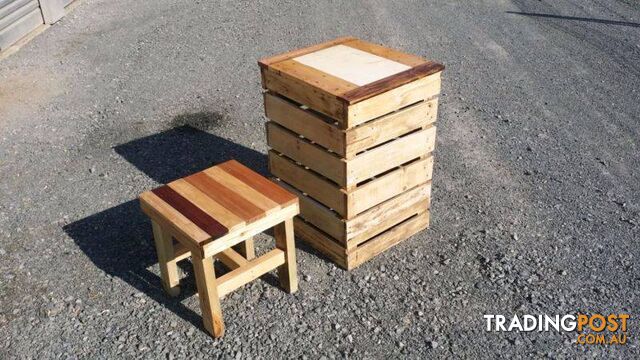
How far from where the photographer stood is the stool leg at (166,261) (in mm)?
4465

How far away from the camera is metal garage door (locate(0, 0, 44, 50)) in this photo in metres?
9.26

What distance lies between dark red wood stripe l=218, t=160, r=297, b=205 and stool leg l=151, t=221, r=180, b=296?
0.65m

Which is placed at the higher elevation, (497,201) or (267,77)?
(267,77)

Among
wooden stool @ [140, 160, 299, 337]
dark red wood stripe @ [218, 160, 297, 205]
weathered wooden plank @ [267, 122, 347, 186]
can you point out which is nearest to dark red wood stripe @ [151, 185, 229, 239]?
wooden stool @ [140, 160, 299, 337]

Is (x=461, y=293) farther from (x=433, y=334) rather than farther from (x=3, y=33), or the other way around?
(x=3, y=33)

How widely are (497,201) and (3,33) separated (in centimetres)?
753

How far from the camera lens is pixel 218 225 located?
4.05 meters

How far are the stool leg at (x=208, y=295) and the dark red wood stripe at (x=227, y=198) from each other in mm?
365

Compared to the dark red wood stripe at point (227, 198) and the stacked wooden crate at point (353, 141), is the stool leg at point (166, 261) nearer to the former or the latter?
the dark red wood stripe at point (227, 198)

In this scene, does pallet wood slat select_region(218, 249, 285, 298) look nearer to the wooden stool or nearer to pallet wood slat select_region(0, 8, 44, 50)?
the wooden stool

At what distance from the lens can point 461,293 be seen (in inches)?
183

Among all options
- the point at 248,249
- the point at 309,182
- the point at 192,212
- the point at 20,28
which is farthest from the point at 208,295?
the point at 20,28

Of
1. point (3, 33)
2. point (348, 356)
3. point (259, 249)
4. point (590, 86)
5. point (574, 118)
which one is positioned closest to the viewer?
point (348, 356)

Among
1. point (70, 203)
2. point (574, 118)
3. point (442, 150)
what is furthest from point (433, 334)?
point (574, 118)
